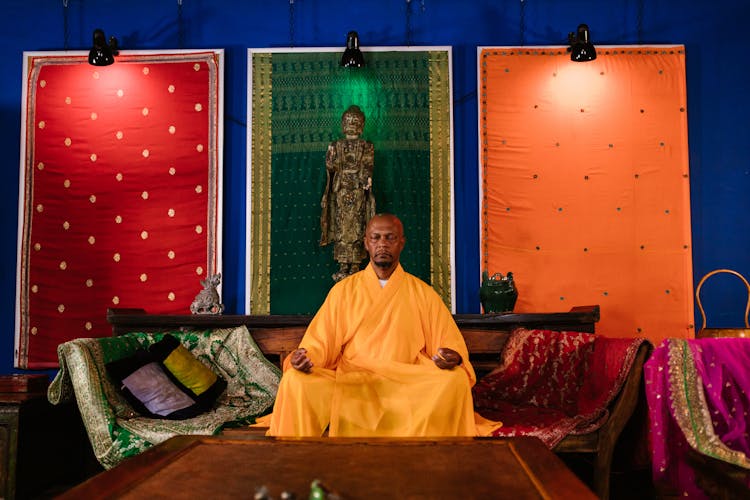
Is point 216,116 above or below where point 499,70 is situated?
below

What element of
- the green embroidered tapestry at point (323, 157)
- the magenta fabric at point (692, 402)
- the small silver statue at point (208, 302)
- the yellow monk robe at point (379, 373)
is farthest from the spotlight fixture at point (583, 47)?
the small silver statue at point (208, 302)

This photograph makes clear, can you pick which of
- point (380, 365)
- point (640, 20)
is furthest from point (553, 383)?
point (640, 20)

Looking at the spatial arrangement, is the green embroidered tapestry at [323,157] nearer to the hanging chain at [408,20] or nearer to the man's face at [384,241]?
the hanging chain at [408,20]

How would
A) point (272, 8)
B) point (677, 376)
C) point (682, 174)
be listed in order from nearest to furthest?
1. point (677, 376)
2. point (682, 174)
3. point (272, 8)

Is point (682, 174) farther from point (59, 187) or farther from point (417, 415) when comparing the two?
point (59, 187)

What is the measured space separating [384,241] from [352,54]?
2013mm

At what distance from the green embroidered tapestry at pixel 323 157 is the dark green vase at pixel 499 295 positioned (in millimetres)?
664

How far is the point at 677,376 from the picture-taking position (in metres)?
2.72

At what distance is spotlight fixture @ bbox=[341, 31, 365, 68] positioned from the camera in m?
4.77

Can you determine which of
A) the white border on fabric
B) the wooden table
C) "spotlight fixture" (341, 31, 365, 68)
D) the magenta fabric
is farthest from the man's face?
the white border on fabric

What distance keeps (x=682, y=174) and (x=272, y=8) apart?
3594 mm

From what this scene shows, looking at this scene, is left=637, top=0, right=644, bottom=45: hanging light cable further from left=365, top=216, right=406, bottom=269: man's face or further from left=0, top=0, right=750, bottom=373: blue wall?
left=365, top=216, right=406, bottom=269: man's face

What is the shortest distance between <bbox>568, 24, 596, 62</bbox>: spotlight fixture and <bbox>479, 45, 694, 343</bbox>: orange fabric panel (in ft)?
1.06

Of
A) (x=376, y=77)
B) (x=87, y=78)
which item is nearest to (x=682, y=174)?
(x=376, y=77)
